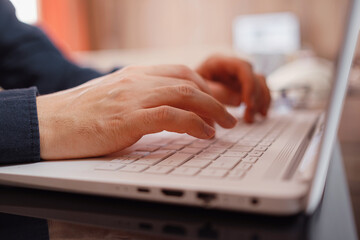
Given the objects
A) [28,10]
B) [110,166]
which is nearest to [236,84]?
[110,166]

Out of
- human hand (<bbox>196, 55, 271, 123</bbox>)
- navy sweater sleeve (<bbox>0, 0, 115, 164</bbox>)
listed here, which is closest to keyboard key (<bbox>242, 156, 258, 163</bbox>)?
human hand (<bbox>196, 55, 271, 123</bbox>)

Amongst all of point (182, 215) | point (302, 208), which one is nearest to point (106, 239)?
point (182, 215)

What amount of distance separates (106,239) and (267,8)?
10.9ft

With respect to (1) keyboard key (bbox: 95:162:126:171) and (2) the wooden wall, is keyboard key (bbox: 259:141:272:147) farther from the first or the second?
(2) the wooden wall

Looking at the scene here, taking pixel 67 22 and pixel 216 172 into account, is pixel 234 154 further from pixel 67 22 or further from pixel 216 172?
pixel 67 22

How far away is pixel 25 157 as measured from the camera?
18.0 inches

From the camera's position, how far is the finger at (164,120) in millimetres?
461

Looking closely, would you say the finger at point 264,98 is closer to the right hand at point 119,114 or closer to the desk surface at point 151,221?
the right hand at point 119,114

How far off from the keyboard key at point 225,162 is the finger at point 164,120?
0.23 ft

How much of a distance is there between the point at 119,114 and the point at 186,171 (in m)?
0.16

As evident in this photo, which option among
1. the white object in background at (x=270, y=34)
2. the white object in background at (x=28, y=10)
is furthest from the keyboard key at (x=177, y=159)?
the white object in background at (x=28, y=10)

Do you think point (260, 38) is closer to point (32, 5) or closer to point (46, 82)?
point (32, 5)

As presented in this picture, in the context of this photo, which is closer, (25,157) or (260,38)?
(25,157)

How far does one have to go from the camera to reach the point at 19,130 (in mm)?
465
